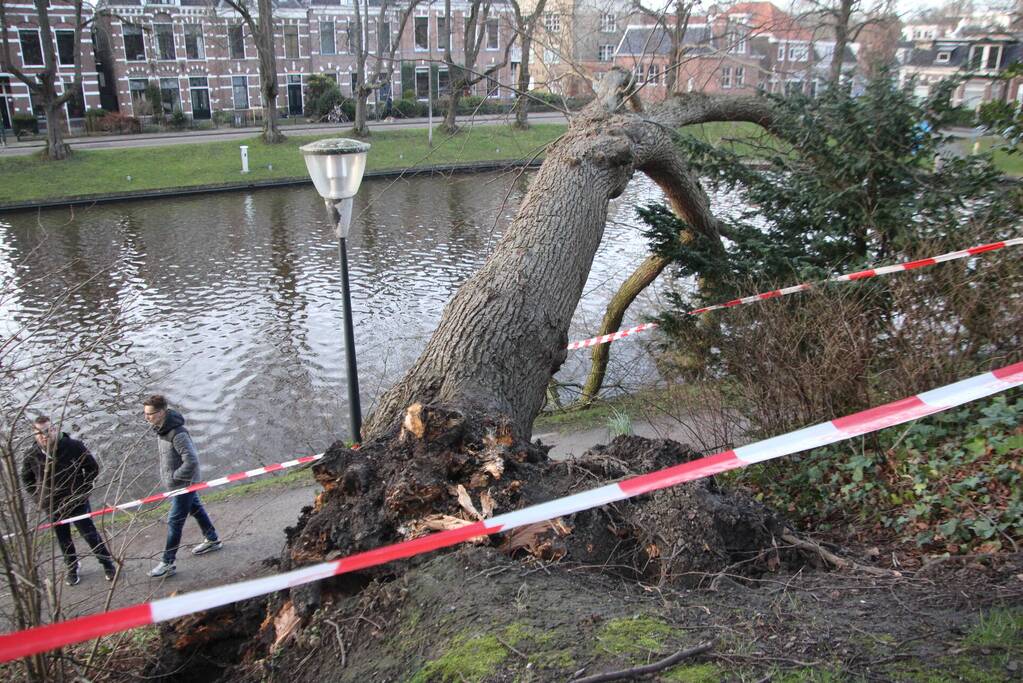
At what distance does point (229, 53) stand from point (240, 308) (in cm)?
3390

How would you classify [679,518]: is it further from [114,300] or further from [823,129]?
[114,300]

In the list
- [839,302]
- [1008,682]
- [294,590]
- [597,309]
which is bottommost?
[597,309]

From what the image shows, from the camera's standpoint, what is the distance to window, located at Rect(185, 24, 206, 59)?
143ft

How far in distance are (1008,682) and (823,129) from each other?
7608mm

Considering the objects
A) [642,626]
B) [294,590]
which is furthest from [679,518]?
[294,590]

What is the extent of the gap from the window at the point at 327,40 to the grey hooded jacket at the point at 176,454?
45261 millimetres

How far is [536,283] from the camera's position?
6.61m

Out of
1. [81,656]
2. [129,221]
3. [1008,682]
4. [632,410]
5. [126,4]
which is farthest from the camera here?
[126,4]

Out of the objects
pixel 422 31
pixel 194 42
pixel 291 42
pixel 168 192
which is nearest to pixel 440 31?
pixel 422 31

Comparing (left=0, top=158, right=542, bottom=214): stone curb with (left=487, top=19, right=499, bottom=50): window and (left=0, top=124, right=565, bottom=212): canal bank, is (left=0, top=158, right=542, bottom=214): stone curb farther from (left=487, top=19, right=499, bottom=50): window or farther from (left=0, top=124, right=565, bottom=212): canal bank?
(left=487, top=19, right=499, bottom=50): window

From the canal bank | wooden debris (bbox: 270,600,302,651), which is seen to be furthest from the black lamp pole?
the canal bank

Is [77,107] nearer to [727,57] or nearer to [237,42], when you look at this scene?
[237,42]

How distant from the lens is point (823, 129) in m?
9.37

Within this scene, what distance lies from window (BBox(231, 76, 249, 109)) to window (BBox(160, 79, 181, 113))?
2971mm
